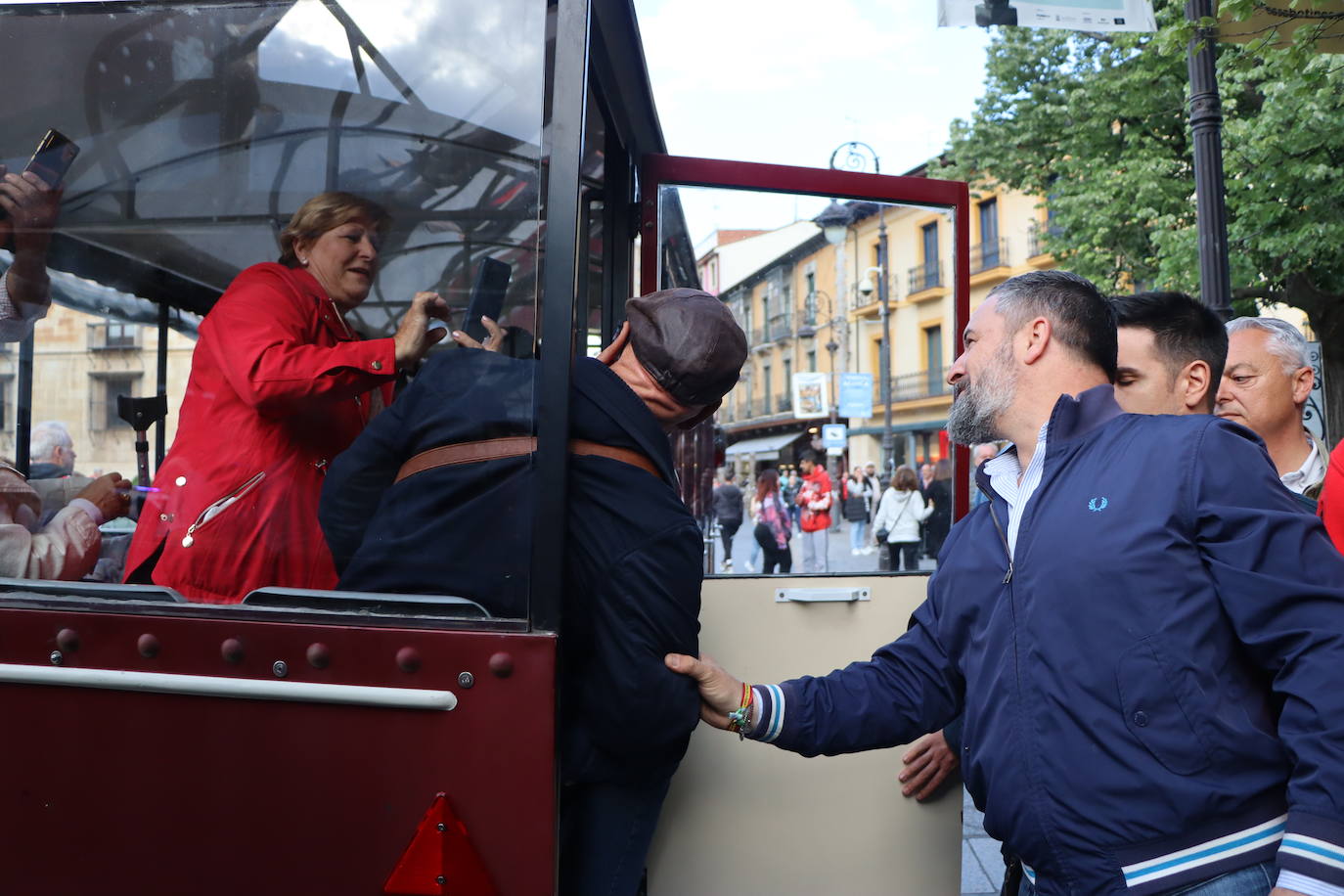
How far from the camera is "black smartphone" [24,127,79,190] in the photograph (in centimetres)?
193

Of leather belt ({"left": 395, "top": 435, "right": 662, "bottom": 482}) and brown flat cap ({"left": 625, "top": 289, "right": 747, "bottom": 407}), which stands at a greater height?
brown flat cap ({"left": 625, "top": 289, "right": 747, "bottom": 407})

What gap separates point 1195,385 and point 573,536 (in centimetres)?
156

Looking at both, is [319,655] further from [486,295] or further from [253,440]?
[486,295]

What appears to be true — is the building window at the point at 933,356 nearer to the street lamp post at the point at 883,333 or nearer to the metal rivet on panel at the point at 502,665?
the street lamp post at the point at 883,333

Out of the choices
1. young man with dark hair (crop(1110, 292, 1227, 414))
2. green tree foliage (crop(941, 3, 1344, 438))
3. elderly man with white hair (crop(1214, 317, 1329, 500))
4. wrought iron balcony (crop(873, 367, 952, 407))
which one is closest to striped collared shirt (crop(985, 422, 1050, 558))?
young man with dark hair (crop(1110, 292, 1227, 414))

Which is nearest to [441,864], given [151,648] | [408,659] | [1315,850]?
[408,659]

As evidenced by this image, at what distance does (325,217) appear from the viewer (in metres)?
2.02

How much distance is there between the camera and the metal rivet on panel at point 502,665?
4.96ft

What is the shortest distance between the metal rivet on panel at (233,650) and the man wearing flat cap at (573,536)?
19cm

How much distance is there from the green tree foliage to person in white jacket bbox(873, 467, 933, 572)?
21.3ft

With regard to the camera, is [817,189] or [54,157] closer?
[54,157]

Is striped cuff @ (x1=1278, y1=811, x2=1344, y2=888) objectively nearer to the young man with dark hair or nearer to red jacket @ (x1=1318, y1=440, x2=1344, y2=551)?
the young man with dark hair

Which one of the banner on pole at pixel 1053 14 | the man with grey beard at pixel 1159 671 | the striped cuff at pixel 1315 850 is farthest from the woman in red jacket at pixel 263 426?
the banner on pole at pixel 1053 14

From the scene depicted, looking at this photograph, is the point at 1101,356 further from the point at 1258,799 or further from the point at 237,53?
the point at 237,53
